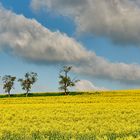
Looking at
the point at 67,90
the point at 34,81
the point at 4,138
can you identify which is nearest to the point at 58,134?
the point at 4,138

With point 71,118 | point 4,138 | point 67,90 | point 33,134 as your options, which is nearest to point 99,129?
point 33,134

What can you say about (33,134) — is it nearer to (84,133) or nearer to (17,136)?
(17,136)

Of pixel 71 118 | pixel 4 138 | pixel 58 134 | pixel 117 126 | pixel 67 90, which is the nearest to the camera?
pixel 4 138

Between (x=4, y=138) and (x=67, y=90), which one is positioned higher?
(x=67, y=90)

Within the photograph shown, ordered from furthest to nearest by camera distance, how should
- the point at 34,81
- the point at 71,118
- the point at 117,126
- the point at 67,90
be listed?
the point at 34,81 → the point at 67,90 → the point at 71,118 → the point at 117,126

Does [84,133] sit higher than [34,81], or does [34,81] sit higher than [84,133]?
[34,81]

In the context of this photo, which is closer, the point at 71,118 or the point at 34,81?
the point at 71,118

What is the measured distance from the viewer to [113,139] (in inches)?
740

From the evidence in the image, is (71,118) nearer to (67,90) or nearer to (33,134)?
(33,134)

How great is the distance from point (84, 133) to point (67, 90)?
111 metres

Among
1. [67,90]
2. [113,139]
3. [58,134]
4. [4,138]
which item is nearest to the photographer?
[113,139]

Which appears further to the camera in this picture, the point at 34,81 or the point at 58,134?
the point at 34,81

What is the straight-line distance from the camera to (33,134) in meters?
21.5

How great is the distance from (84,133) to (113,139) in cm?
252
